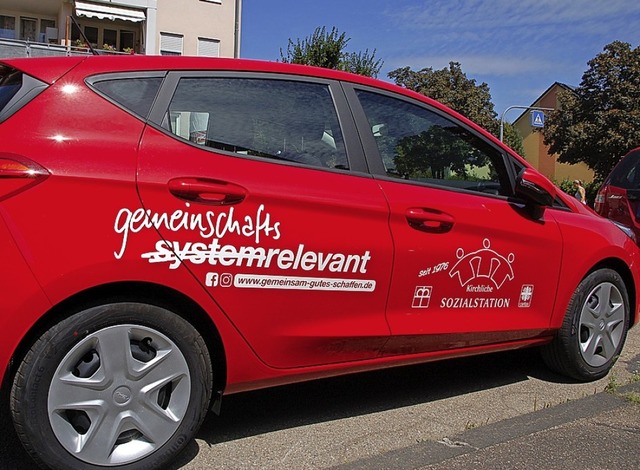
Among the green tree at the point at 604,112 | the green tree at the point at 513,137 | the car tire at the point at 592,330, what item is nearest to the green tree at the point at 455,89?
the green tree at the point at 604,112

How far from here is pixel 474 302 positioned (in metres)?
3.49

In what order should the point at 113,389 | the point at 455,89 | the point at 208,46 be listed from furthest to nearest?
the point at 455,89, the point at 208,46, the point at 113,389

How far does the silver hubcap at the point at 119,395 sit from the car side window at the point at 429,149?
1432 millimetres

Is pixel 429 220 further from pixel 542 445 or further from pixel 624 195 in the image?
pixel 624 195

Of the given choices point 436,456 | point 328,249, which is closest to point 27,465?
Answer: point 328,249

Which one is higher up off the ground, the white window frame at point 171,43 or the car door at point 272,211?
the white window frame at point 171,43

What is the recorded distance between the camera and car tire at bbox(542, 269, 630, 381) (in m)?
3.98

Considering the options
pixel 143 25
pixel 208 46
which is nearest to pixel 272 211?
pixel 143 25

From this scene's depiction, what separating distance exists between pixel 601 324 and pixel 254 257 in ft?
8.23

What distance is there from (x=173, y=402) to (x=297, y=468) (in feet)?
2.05

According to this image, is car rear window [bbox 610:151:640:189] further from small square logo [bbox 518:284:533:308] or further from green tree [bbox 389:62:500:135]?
green tree [bbox 389:62:500:135]

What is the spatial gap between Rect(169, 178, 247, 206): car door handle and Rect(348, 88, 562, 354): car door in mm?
797

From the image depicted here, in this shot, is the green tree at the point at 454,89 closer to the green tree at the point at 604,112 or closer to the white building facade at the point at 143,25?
the green tree at the point at 604,112

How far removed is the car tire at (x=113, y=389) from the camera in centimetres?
236
